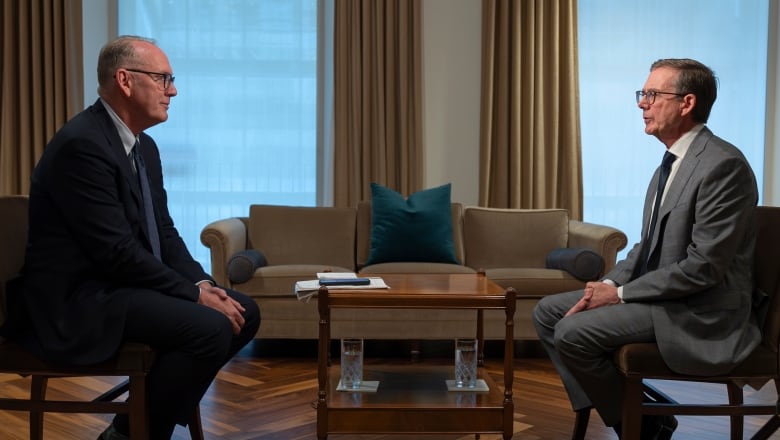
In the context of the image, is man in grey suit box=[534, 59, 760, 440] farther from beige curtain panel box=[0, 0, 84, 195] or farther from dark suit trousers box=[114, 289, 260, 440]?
beige curtain panel box=[0, 0, 84, 195]

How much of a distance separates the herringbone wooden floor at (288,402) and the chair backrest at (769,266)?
72cm

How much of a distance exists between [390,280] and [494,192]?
2.69 m

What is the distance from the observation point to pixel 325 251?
15.6 ft

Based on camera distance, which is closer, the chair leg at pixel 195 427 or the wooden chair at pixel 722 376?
the wooden chair at pixel 722 376

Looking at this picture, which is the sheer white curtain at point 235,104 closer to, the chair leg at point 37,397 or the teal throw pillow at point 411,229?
the teal throw pillow at point 411,229

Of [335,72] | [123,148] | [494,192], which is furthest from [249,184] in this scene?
[123,148]

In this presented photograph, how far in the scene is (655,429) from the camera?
2.58m

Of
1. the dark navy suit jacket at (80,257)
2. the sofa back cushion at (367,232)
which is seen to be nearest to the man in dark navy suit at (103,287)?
the dark navy suit jacket at (80,257)

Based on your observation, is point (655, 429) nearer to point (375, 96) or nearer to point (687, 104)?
point (687, 104)

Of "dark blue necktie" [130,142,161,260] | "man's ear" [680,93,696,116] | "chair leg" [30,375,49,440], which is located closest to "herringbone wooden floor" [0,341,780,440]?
"chair leg" [30,375,49,440]

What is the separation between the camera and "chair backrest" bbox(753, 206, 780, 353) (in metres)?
2.41

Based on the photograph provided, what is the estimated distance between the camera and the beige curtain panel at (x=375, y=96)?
5492 millimetres

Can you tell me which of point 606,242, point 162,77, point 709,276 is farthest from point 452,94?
point 709,276

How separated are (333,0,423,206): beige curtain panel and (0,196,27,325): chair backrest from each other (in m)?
3.26
